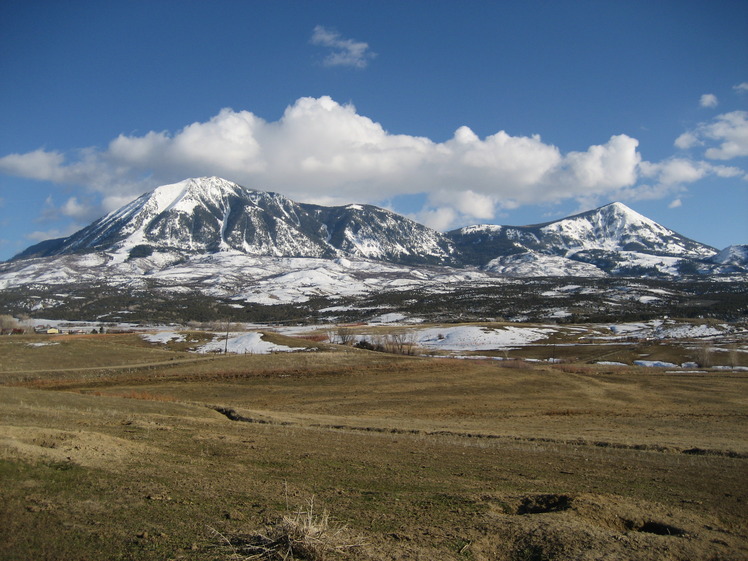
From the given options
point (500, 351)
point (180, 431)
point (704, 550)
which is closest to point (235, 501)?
point (704, 550)

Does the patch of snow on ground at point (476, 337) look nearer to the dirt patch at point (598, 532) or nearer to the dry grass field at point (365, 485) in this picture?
the dry grass field at point (365, 485)

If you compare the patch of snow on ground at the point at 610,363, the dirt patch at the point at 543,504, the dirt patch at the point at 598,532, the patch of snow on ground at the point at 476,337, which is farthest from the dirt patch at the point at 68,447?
the patch of snow on ground at the point at 476,337

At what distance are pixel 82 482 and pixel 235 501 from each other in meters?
3.79

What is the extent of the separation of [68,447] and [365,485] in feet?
29.1

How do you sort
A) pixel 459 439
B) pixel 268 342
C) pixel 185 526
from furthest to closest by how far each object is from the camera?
pixel 268 342
pixel 459 439
pixel 185 526

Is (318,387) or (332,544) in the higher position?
(332,544)

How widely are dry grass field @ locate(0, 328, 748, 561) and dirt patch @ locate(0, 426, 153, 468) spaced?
71 mm

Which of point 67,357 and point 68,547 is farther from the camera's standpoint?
point 67,357

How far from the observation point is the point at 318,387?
56.6m

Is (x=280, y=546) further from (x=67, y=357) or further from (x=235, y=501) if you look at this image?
(x=67, y=357)

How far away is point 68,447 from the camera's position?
49.8 feet

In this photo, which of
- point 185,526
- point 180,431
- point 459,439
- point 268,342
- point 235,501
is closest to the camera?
point 185,526

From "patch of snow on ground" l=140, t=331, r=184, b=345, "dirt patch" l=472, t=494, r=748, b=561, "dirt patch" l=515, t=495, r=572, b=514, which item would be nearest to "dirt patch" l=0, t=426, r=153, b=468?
"dirt patch" l=472, t=494, r=748, b=561

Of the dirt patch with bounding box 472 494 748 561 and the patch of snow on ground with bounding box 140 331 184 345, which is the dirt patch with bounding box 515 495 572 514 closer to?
the dirt patch with bounding box 472 494 748 561
